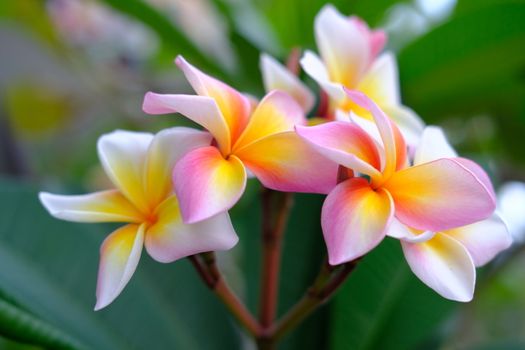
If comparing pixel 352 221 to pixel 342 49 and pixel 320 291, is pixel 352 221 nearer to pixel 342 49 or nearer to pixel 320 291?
pixel 320 291

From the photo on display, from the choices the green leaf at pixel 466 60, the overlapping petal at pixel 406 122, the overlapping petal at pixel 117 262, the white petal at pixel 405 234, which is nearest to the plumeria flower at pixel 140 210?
the overlapping petal at pixel 117 262

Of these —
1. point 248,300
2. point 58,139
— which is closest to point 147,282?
point 248,300

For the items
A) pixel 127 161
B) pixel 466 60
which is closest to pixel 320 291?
pixel 127 161

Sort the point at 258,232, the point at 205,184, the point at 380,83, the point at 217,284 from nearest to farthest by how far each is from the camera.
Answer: the point at 205,184 < the point at 217,284 < the point at 380,83 < the point at 258,232

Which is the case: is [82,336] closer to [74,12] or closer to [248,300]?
[248,300]

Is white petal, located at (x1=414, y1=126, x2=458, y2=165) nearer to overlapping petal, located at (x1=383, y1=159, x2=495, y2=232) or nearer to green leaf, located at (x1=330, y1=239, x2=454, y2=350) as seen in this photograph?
overlapping petal, located at (x1=383, y1=159, x2=495, y2=232)

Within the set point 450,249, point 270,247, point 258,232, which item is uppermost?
point 450,249
